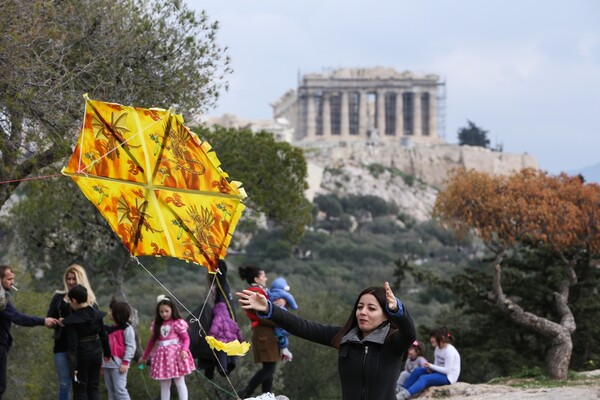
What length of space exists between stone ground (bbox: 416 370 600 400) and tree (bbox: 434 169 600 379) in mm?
7399

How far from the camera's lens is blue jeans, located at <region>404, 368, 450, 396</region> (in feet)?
39.3

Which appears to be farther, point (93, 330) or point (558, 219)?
point (558, 219)

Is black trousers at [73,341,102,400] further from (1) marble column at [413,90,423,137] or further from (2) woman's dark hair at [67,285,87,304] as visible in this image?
(1) marble column at [413,90,423,137]

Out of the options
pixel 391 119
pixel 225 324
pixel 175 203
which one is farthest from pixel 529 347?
pixel 391 119

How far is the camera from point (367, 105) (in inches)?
5074

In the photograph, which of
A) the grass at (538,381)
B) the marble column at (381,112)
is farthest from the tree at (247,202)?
the marble column at (381,112)

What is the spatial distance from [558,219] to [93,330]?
12.8m

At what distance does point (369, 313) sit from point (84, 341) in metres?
4.53

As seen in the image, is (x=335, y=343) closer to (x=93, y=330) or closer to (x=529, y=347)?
(x=93, y=330)

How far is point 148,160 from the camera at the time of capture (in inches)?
322

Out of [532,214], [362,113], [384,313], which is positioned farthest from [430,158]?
→ [384,313]

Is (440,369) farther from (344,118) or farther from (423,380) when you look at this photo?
(344,118)

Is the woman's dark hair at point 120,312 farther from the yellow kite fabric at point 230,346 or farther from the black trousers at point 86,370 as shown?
the yellow kite fabric at point 230,346

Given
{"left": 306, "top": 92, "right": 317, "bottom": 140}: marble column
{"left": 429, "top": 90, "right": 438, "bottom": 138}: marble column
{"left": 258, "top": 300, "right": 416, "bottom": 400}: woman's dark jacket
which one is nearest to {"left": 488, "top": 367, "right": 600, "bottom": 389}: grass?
{"left": 258, "top": 300, "right": 416, "bottom": 400}: woman's dark jacket
